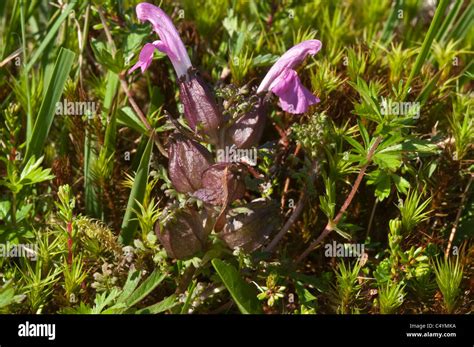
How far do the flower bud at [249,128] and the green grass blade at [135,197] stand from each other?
24cm

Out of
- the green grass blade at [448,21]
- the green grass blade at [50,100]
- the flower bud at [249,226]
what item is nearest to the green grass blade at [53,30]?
the green grass blade at [50,100]

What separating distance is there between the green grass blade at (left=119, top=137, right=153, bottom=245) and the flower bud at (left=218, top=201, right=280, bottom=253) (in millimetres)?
262

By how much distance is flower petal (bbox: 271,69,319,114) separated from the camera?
1.67 m

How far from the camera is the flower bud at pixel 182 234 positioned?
1.63 m

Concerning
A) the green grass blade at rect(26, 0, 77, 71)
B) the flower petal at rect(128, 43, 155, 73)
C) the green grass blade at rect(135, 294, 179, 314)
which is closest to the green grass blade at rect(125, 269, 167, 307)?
the green grass blade at rect(135, 294, 179, 314)

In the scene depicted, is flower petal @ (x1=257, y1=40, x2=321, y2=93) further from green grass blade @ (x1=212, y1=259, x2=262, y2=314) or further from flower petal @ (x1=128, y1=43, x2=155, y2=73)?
green grass blade @ (x1=212, y1=259, x2=262, y2=314)

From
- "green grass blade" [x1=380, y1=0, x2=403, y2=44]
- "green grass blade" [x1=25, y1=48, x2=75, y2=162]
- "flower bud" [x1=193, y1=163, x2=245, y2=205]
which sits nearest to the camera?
"flower bud" [x1=193, y1=163, x2=245, y2=205]

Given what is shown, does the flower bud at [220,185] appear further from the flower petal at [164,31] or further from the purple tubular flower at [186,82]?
the flower petal at [164,31]

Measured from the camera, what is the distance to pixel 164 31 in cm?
170

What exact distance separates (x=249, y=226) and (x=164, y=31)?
524 millimetres
